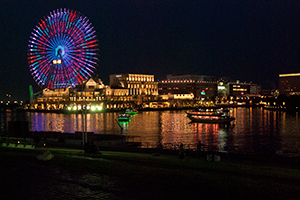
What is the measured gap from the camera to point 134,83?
17625cm

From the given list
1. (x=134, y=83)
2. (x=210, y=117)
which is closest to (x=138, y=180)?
(x=210, y=117)

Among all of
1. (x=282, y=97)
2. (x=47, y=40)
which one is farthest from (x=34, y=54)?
(x=282, y=97)

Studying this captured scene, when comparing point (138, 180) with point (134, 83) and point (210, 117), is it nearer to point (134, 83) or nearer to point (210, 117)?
point (210, 117)

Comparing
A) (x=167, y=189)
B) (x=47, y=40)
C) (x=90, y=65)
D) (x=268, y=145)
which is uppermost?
(x=47, y=40)

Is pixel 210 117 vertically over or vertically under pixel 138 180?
under

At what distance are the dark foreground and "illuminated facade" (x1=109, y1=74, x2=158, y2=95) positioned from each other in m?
153

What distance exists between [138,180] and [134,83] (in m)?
164

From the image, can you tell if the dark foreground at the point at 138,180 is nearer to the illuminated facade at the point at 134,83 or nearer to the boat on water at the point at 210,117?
the boat on water at the point at 210,117

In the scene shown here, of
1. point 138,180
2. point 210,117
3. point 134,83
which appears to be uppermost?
point 134,83

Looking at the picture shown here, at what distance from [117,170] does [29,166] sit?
428 cm

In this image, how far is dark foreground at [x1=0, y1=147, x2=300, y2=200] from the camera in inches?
417

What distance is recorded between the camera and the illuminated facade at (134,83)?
173250 mm

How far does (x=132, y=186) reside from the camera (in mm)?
11594

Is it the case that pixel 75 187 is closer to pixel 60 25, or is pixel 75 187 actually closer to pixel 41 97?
pixel 60 25
